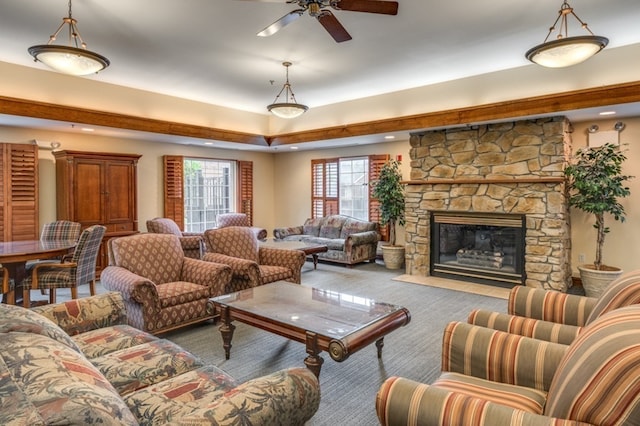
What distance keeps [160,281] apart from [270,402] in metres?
2.94

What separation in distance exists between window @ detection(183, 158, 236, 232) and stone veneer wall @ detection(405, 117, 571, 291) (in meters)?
4.12

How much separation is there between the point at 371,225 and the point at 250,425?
20.2 ft

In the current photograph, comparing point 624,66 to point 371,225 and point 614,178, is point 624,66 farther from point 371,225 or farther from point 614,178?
point 371,225

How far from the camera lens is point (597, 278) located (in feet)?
15.3

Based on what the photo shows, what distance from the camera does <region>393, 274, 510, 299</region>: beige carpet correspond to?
5.12 m

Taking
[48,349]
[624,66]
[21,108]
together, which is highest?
[624,66]

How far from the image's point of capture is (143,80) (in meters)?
5.60

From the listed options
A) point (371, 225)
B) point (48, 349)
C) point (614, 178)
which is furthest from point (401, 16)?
point (371, 225)

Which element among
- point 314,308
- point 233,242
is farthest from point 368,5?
point 233,242

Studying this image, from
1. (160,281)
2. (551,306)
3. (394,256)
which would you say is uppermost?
(551,306)

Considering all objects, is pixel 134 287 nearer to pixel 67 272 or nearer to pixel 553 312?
pixel 67 272

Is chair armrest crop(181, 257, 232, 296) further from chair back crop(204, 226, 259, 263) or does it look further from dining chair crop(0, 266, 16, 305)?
dining chair crop(0, 266, 16, 305)

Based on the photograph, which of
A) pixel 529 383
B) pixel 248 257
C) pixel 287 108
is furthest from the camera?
pixel 287 108

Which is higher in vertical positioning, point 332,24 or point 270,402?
point 332,24
